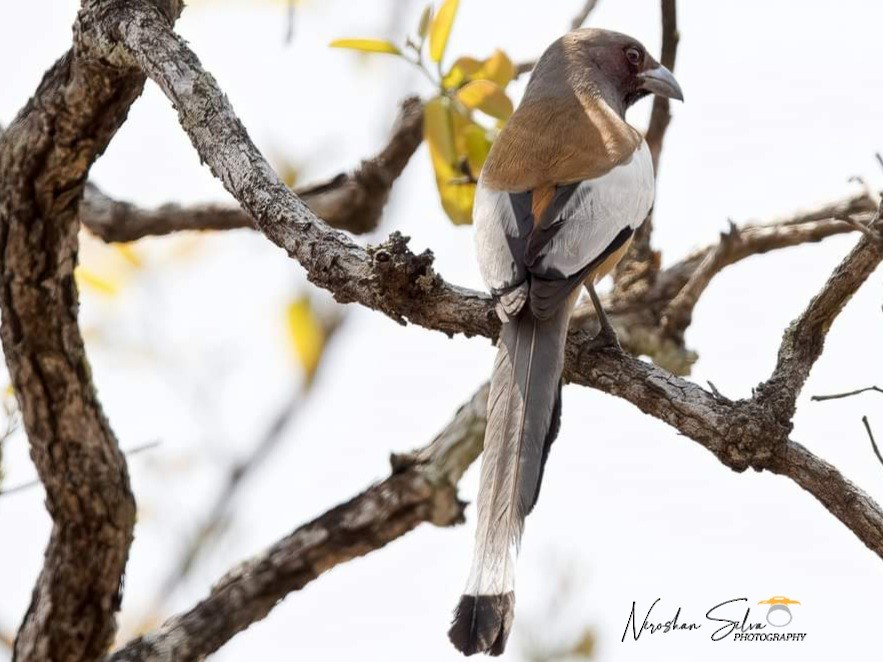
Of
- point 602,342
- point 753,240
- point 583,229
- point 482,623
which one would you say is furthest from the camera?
point 753,240

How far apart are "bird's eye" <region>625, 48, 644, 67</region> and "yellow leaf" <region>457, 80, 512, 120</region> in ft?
4.29

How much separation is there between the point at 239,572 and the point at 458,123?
5.74ft

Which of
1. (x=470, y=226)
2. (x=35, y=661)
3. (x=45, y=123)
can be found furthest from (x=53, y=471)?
(x=470, y=226)

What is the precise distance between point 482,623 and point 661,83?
294 centimetres

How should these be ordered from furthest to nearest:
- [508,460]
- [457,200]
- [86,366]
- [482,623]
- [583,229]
Result: [457,200]
[86,366]
[583,229]
[508,460]
[482,623]

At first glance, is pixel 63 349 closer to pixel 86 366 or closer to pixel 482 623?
pixel 86 366

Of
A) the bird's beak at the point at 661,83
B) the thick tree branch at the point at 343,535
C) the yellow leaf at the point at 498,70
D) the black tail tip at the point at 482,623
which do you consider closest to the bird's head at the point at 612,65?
the bird's beak at the point at 661,83

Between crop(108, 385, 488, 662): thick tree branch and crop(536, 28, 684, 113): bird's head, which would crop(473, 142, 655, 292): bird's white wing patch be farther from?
crop(536, 28, 684, 113): bird's head

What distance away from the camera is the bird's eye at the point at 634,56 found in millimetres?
5332

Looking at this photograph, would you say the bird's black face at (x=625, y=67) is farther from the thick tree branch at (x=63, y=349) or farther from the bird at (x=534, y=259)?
the thick tree branch at (x=63, y=349)

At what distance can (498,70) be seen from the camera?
4270mm

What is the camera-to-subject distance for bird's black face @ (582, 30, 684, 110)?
5215 millimetres

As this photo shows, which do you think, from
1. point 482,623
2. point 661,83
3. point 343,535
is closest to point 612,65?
point 661,83

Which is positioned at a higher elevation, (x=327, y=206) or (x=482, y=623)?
(x=327, y=206)
